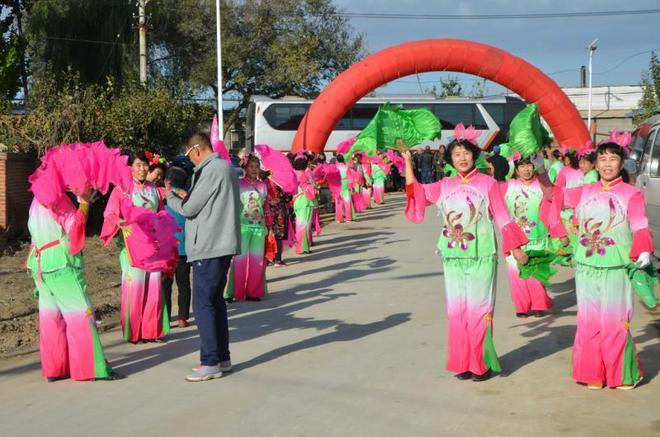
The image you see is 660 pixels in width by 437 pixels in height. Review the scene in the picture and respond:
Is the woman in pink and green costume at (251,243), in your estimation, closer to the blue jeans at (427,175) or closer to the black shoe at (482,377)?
the black shoe at (482,377)

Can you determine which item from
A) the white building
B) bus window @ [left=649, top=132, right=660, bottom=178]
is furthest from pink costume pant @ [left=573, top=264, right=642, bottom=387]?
the white building

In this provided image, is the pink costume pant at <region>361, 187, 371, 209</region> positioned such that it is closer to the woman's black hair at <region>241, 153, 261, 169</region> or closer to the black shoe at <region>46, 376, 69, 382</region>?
the woman's black hair at <region>241, 153, 261, 169</region>

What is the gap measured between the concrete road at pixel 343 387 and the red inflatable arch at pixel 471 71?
15620mm

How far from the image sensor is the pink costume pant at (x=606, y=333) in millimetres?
5945

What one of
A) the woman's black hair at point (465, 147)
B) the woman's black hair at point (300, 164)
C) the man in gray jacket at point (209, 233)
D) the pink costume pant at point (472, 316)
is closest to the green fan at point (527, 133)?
the woman's black hair at point (465, 147)

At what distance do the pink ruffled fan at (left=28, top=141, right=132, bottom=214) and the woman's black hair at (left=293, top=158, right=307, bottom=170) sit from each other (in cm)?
935

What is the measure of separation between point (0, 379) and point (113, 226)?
149 centimetres

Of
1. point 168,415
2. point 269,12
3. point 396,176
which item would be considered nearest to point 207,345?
point 168,415

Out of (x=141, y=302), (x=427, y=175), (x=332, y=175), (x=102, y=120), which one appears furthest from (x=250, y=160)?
(x=427, y=175)

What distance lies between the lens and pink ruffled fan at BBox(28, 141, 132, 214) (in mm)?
6172

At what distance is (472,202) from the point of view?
6.35m

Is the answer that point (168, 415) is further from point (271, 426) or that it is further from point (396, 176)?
point (396, 176)

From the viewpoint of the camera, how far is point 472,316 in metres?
6.22

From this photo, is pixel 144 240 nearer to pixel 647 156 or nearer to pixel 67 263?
pixel 67 263
